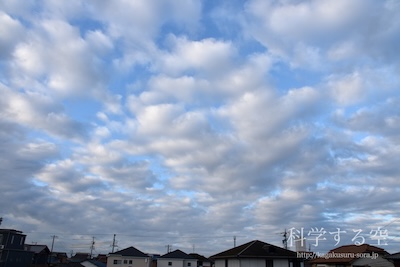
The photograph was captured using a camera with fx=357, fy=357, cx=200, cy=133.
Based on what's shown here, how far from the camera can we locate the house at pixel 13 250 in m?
62.6

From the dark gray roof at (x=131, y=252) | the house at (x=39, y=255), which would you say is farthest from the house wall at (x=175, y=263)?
the house at (x=39, y=255)

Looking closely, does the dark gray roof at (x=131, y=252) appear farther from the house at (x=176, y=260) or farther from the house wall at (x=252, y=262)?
the house wall at (x=252, y=262)

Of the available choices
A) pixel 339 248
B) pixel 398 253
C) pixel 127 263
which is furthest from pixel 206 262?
pixel 398 253

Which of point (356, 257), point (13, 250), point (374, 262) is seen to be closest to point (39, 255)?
point (13, 250)

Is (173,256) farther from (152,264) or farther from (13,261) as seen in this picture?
(13,261)

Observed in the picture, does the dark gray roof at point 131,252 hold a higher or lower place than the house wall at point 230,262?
higher

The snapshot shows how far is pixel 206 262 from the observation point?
83188 millimetres

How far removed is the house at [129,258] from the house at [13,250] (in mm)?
15547

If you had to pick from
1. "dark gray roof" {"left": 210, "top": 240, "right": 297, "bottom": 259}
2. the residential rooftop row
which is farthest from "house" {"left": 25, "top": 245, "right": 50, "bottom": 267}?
"dark gray roof" {"left": 210, "top": 240, "right": 297, "bottom": 259}

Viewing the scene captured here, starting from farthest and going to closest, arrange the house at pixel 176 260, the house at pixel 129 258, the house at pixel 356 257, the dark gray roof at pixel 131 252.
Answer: the house at pixel 176 260
the dark gray roof at pixel 131 252
the house at pixel 129 258
the house at pixel 356 257

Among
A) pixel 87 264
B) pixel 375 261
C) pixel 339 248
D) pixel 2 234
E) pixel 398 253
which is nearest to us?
pixel 398 253

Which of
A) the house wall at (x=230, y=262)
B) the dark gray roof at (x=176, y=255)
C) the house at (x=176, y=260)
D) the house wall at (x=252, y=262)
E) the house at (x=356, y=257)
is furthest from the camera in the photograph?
the dark gray roof at (x=176, y=255)

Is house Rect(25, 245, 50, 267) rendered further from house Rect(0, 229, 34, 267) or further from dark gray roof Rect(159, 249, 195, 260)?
dark gray roof Rect(159, 249, 195, 260)

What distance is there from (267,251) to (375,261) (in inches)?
533
